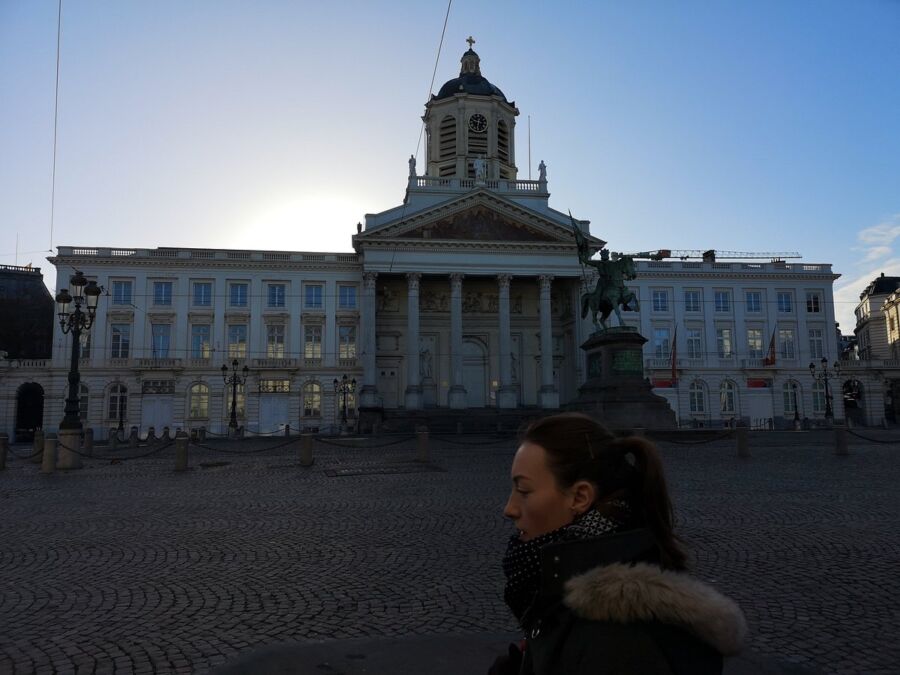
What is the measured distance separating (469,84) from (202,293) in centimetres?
2965

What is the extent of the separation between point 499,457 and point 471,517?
11562 mm

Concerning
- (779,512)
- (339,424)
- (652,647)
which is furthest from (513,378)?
(652,647)

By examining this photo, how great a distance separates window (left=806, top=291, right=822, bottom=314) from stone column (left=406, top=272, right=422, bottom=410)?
116 feet

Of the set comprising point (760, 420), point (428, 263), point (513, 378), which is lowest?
point (760, 420)

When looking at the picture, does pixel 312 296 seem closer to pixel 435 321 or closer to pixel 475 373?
pixel 435 321

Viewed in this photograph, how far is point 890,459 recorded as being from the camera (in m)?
18.0

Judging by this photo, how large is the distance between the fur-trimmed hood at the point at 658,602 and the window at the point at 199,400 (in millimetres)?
50759

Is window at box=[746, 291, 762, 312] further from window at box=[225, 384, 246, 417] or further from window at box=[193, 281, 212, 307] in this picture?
window at box=[193, 281, 212, 307]

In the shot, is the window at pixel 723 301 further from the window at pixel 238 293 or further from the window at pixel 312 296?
the window at pixel 238 293

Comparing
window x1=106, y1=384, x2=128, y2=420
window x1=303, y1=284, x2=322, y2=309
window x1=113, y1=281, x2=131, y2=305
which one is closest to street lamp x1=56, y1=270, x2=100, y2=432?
window x1=106, y1=384, x2=128, y2=420

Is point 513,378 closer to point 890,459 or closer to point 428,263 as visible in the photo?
point 428,263

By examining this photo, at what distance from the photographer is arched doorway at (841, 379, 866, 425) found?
187 ft

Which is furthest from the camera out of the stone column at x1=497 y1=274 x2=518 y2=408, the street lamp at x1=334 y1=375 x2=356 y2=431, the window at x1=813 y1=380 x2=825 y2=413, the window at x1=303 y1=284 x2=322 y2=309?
the window at x1=813 y1=380 x2=825 y2=413

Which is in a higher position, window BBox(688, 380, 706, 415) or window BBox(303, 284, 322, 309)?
window BBox(303, 284, 322, 309)
